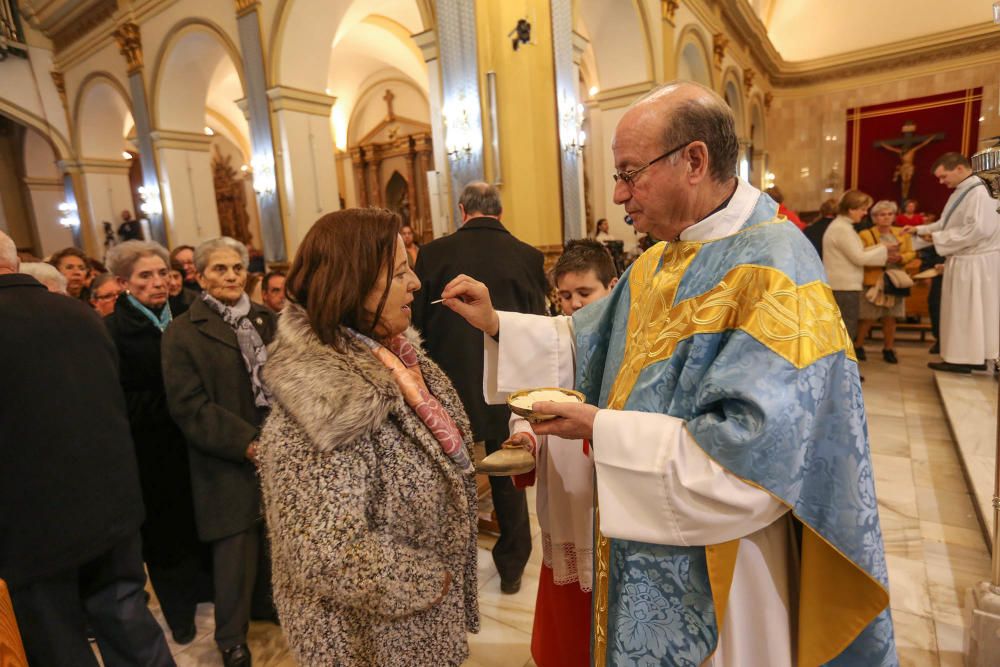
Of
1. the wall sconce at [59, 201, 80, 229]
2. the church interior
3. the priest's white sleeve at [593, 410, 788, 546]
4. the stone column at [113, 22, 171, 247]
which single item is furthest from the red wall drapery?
the wall sconce at [59, 201, 80, 229]

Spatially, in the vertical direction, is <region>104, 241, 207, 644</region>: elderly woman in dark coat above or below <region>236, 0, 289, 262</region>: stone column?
below

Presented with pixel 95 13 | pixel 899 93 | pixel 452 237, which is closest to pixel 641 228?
pixel 452 237

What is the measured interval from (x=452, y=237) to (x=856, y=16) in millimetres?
17082

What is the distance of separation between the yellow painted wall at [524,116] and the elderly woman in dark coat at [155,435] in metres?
3.97

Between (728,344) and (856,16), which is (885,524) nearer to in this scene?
(728,344)

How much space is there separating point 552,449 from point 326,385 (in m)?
0.85

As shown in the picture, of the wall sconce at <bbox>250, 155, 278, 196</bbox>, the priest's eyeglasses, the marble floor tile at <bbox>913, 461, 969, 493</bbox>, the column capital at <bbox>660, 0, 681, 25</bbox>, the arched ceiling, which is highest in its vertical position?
the arched ceiling

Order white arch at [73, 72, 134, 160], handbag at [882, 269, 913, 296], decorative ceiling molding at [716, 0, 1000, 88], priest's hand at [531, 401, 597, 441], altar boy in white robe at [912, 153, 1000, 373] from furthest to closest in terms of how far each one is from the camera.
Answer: decorative ceiling molding at [716, 0, 1000, 88]
white arch at [73, 72, 134, 160]
handbag at [882, 269, 913, 296]
altar boy in white robe at [912, 153, 1000, 373]
priest's hand at [531, 401, 597, 441]

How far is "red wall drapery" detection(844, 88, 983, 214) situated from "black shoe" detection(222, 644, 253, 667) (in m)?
17.5

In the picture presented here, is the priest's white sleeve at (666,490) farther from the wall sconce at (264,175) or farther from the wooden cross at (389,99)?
the wooden cross at (389,99)

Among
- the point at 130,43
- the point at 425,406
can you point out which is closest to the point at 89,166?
the point at 130,43

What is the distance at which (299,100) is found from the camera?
704 centimetres

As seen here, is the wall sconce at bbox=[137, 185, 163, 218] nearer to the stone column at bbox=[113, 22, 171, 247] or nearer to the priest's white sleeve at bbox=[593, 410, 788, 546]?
the stone column at bbox=[113, 22, 171, 247]

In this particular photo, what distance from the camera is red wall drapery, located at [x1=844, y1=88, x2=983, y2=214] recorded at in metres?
13.9
